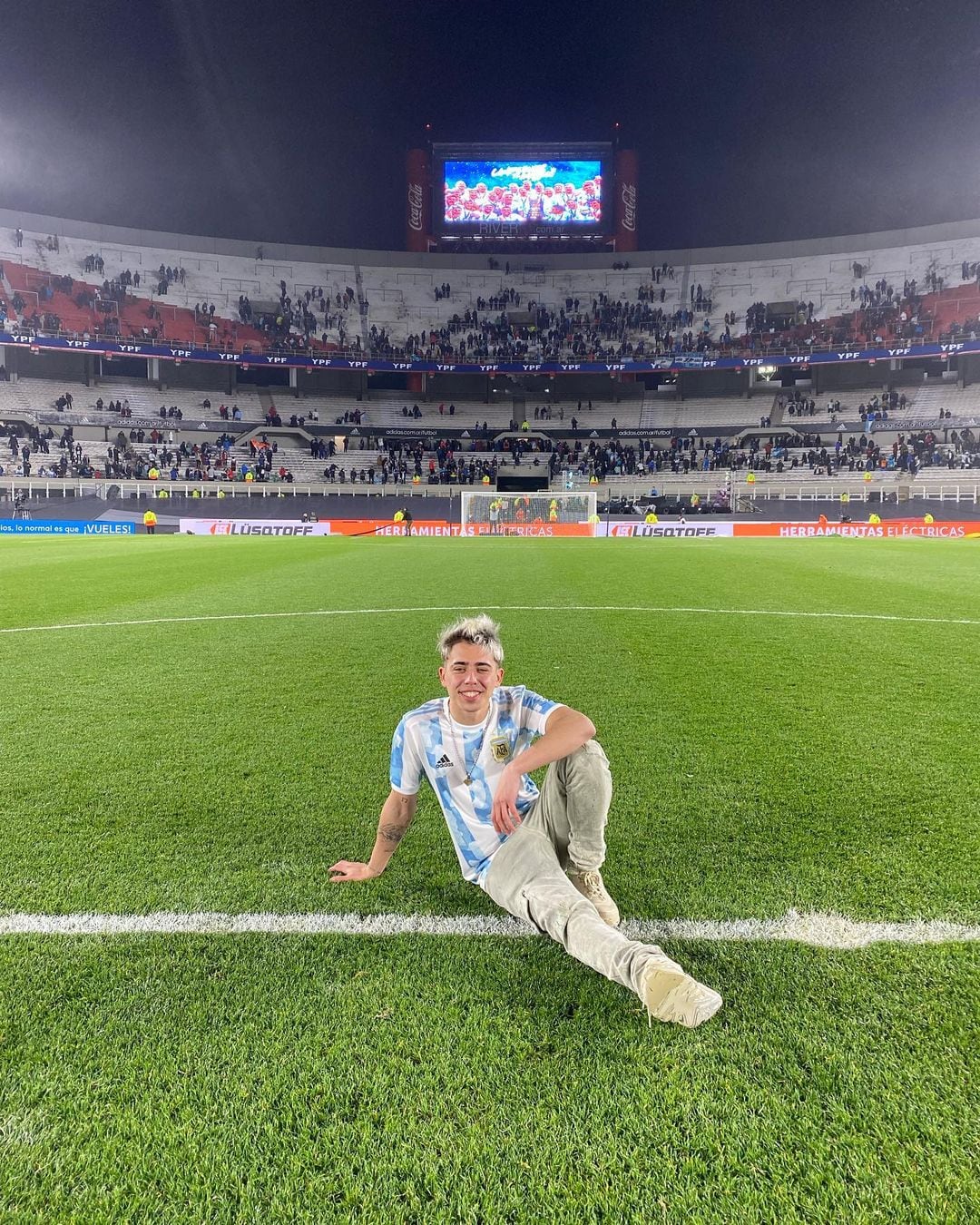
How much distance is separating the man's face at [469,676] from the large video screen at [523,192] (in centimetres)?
6204

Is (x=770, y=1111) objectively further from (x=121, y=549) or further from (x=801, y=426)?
(x=801, y=426)

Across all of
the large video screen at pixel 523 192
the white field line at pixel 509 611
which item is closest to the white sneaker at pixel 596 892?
the white field line at pixel 509 611

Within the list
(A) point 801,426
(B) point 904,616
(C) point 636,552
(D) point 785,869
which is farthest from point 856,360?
(D) point 785,869

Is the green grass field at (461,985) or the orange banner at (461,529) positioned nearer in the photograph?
the green grass field at (461,985)

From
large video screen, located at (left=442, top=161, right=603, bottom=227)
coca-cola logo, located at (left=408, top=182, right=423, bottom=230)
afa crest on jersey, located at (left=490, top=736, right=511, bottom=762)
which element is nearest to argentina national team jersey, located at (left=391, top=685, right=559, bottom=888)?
afa crest on jersey, located at (left=490, top=736, right=511, bottom=762)

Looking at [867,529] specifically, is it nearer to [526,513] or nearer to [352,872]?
[526,513]

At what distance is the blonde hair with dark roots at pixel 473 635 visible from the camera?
2.54 m

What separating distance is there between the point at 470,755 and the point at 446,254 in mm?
62915

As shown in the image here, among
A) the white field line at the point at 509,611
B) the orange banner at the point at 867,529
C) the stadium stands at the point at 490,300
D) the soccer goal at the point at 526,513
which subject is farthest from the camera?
the stadium stands at the point at 490,300

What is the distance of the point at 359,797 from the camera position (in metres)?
3.43

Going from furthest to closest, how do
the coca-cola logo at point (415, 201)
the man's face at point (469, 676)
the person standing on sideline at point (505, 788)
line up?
the coca-cola logo at point (415, 201), the man's face at point (469, 676), the person standing on sideline at point (505, 788)

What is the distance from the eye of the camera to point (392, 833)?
8.80 feet

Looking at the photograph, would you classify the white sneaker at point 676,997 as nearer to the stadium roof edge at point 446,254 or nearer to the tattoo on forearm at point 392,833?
the tattoo on forearm at point 392,833

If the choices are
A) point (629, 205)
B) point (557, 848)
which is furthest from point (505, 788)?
point (629, 205)
